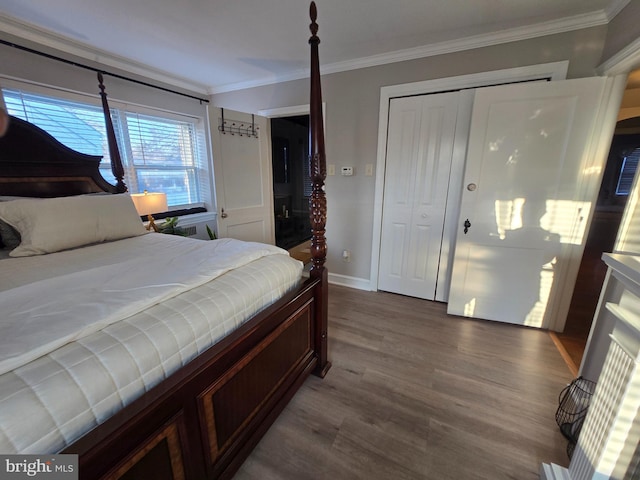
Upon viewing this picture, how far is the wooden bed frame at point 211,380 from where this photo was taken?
2.22 feet

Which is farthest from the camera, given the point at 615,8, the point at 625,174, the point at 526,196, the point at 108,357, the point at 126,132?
the point at 625,174

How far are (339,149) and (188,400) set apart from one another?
102 inches

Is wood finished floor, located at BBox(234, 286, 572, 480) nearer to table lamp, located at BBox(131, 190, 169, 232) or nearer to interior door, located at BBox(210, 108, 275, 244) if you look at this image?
interior door, located at BBox(210, 108, 275, 244)

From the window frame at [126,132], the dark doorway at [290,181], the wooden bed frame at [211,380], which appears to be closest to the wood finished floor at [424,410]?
the wooden bed frame at [211,380]

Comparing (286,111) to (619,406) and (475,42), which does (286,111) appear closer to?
(475,42)

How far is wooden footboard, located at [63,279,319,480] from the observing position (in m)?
0.65

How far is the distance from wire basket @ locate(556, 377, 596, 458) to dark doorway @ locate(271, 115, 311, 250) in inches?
145

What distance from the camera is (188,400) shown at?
2.73 ft

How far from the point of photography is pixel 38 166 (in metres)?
1.91

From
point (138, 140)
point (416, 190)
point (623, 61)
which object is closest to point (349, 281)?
point (416, 190)

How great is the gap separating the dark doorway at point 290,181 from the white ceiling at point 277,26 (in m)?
1.94

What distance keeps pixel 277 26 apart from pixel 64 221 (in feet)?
6.66

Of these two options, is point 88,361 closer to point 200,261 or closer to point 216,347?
point 216,347

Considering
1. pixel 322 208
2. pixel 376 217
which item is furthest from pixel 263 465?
pixel 376 217
